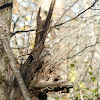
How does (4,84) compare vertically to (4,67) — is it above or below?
below

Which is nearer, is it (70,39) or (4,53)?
(4,53)

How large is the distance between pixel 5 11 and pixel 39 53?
0.72 m

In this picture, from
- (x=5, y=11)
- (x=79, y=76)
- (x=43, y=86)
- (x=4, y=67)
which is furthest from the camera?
(x=79, y=76)

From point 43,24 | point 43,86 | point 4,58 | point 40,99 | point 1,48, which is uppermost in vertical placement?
point 43,24

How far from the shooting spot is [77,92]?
5293 mm

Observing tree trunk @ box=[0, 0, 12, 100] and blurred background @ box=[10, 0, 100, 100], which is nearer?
tree trunk @ box=[0, 0, 12, 100]

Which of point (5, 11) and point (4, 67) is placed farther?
point (5, 11)

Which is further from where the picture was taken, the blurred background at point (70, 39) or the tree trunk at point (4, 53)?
the blurred background at point (70, 39)

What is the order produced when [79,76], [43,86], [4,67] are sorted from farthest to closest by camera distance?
1. [79,76]
2. [4,67]
3. [43,86]

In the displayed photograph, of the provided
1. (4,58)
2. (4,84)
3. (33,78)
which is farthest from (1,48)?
(33,78)

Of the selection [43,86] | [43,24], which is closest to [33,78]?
[43,86]

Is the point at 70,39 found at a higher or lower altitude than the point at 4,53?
higher

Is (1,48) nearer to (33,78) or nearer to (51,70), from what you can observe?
(33,78)

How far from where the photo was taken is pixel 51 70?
6.17ft
